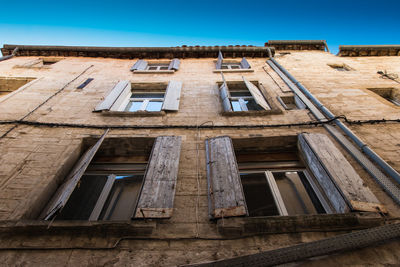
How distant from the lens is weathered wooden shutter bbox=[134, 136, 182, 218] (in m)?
2.15

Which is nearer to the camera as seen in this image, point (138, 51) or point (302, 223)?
point (302, 223)

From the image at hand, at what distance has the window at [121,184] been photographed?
2.26 m

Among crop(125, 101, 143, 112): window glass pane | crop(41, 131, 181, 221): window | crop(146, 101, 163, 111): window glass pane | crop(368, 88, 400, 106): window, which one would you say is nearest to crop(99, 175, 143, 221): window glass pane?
crop(41, 131, 181, 221): window

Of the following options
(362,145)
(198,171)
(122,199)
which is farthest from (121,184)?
(362,145)

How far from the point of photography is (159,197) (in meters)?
2.30

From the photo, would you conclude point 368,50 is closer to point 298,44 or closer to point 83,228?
point 298,44

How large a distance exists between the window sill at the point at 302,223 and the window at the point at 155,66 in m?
5.76

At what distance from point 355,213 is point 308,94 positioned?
3.35 meters

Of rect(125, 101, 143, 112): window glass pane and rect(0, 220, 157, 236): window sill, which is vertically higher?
rect(125, 101, 143, 112): window glass pane

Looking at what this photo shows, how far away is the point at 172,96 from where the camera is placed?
15.9 ft

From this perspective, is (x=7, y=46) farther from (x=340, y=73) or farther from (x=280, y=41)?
(x=340, y=73)

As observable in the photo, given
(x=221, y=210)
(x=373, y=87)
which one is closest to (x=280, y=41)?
(x=373, y=87)

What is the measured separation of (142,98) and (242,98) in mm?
3102

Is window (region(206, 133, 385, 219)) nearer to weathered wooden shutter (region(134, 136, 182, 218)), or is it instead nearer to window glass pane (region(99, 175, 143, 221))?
weathered wooden shutter (region(134, 136, 182, 218))
